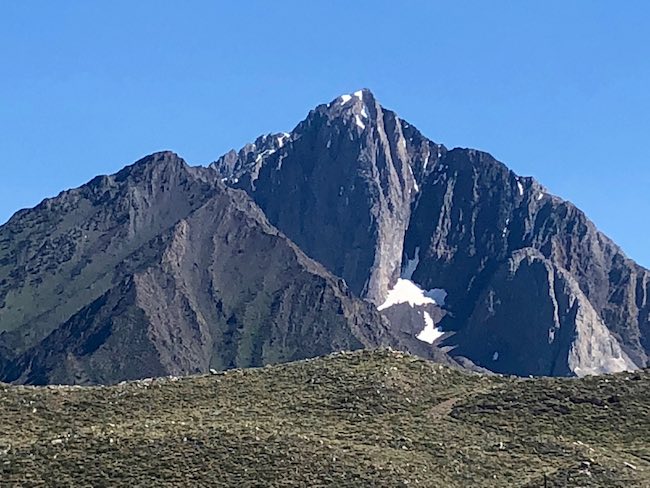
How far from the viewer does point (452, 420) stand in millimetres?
64188

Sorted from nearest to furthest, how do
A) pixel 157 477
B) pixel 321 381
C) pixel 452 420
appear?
pixel 157 477 → pixel 452 420 → pixel 321 381

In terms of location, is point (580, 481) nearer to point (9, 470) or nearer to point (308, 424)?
point (308, 424)

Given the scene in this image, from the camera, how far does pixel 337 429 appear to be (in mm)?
61344

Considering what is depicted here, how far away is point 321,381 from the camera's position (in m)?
71.4

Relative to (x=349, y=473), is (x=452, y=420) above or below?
above

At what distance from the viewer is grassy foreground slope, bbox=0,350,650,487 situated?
52.2 metres

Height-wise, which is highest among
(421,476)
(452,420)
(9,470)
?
(452,420)

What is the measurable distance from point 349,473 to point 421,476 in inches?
137

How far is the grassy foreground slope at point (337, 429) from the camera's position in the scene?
52.2 meters

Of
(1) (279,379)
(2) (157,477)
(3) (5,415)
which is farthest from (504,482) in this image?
(3) (5,415)

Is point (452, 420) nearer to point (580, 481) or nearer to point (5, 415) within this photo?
point (580, 481)

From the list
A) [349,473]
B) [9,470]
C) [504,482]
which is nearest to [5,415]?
[9,470]

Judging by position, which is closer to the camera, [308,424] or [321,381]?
[308,424]

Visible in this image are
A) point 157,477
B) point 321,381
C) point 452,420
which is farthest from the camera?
point 321,381
